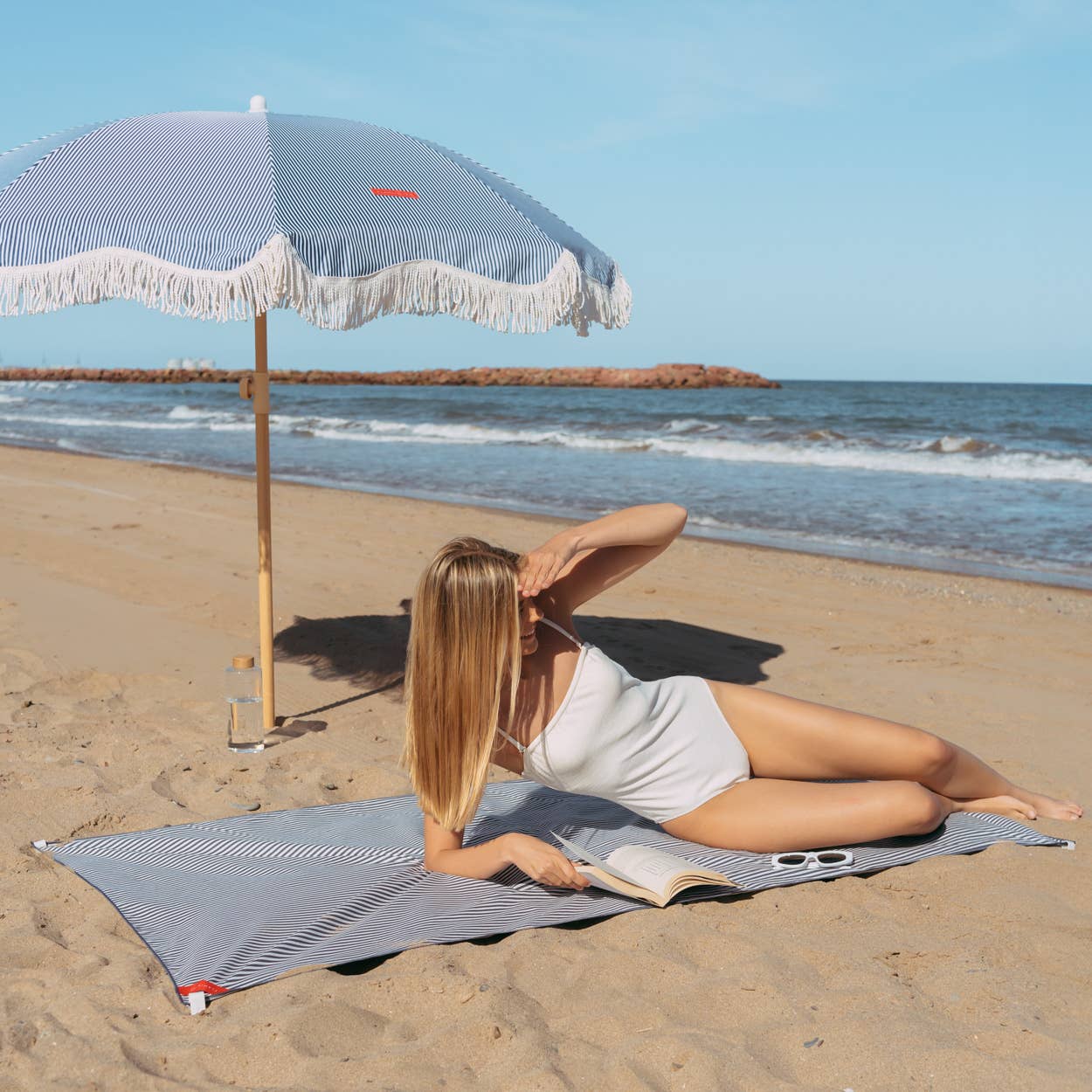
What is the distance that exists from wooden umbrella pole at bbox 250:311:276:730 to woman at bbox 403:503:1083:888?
1.57 metres

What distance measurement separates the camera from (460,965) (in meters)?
2.60

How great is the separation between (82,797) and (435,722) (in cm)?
163

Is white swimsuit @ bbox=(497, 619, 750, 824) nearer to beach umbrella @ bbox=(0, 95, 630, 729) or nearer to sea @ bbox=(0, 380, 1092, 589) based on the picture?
beach umbrella @ bbox=(0, 95, 630, 729)

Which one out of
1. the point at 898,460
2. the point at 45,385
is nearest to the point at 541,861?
the point at 898,460

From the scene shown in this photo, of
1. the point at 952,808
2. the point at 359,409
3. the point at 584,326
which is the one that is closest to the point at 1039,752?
the point at 952,808

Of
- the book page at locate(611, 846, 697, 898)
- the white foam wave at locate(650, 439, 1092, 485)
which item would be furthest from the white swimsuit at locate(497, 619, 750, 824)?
the white foam wave at locate(650, 439, 1092, 485)

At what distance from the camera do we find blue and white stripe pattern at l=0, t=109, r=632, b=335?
3252mm

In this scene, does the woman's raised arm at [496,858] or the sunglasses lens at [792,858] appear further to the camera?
the sunglasses lens at [792,858]

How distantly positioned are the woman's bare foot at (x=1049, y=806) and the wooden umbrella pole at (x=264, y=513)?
2.80 m

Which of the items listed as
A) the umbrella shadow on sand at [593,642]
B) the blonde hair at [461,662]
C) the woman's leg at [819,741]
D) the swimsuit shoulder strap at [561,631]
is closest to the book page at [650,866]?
the woman's leg at [819,741]

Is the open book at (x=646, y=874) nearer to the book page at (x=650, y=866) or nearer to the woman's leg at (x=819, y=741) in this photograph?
the book page at (x=650, y=866)

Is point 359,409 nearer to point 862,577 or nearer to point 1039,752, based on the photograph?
point 862,577

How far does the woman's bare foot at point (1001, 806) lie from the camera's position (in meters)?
3.51

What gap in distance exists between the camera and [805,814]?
3127mm
